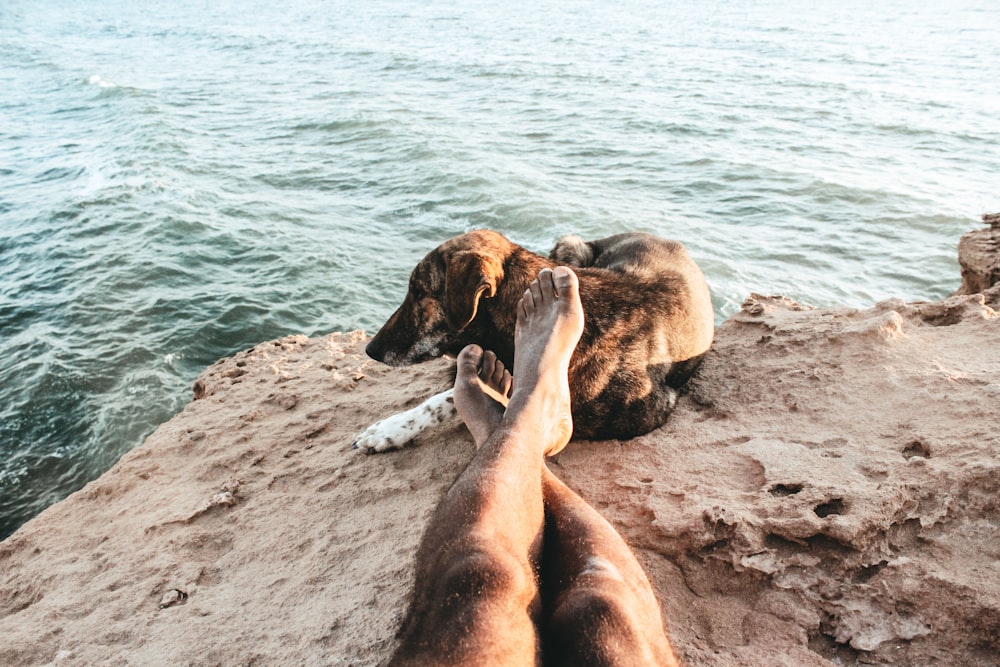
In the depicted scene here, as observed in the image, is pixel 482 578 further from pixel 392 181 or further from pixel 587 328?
pixel 392 181

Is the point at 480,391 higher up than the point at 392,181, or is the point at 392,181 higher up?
the point at 480,391

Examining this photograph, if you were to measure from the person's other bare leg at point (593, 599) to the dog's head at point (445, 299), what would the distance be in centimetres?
157

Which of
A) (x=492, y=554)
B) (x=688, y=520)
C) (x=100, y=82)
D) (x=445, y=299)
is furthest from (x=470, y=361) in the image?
(x=100, y=82)

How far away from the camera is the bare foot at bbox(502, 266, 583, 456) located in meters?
2.74

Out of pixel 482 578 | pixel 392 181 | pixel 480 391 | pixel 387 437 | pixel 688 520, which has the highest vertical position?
pixel 482 578

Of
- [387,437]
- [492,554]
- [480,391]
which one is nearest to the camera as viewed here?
[492,554]

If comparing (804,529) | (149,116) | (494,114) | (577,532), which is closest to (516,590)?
(577,532)

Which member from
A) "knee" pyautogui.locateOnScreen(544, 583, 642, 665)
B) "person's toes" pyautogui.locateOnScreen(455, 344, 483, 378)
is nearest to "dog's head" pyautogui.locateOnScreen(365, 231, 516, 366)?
"person's toes" pyautogui.locateOnScreen(455, 344, 483, 378)

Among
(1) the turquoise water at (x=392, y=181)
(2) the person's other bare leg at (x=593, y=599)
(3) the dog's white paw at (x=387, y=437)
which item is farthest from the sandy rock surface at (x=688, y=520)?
(1) the turquoise water at (x=392, y=181)

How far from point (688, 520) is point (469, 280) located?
1633 millimetres

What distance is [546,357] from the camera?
10.1 feet

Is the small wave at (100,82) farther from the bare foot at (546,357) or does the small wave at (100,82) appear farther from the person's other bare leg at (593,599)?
the person's other bare leg at (593,599)

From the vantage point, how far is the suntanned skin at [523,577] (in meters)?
1.81

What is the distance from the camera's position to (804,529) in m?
2.68
